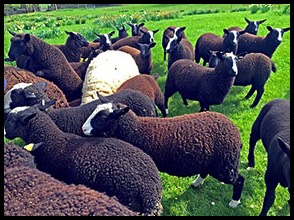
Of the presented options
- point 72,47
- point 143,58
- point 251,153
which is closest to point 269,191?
point 251,153

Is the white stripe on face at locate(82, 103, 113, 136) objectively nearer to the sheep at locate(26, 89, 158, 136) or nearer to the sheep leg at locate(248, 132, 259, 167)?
the sheep at locate(26, 89, 158, 136)

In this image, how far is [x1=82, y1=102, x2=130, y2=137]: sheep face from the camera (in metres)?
4.27

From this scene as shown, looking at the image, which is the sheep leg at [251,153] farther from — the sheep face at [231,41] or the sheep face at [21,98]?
the sheep face at [231,41]

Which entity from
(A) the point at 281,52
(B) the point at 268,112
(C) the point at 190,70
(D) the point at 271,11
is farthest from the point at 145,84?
(D) the point at 271,11

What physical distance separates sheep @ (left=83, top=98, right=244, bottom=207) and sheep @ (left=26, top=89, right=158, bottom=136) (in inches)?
20.0

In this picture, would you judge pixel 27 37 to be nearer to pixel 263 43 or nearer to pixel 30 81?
pixel 30 81

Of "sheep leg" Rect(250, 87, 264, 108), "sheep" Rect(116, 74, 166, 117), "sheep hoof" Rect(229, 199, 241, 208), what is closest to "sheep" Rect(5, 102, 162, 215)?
"sheep hoof" Rect(229, 199, 241, 208)

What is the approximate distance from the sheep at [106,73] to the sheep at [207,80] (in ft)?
3.03

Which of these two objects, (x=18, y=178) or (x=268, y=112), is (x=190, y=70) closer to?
(x=268, y=112)

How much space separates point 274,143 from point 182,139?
1.06 meters

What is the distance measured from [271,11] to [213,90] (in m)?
13.6

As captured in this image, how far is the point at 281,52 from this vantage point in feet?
34.8

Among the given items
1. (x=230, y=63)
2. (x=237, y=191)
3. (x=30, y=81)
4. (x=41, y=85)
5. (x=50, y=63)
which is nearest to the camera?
(x=237, y=191)

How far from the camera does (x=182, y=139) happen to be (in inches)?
165
